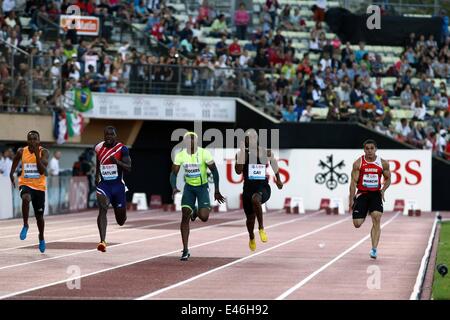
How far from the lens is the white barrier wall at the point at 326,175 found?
43.4 meters

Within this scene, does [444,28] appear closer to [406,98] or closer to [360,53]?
[360,53]

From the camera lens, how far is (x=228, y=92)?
44.1m

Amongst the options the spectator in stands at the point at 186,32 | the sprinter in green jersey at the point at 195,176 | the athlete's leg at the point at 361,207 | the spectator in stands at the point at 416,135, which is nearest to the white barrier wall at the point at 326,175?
the spectator in stands at the point at 416,135

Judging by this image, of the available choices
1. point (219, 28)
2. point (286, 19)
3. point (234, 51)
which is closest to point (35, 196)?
point (234, 51)

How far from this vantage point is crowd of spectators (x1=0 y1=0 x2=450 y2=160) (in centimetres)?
4069

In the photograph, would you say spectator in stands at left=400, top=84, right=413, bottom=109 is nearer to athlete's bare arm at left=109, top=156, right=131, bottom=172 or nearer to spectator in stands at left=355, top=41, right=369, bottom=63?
spectator in stands at left=355, top=41, right=369, bottom=63

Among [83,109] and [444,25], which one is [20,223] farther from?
[444,25]

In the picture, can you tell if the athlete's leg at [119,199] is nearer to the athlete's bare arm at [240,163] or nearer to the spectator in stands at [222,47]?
the athlete's bare arm at [240,163]

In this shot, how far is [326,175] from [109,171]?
76.5 ft

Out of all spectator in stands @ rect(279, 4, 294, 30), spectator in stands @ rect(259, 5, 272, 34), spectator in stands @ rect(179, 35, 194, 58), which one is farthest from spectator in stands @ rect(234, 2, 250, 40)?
spectator in stands @ rect(179, 35, 194, 58)

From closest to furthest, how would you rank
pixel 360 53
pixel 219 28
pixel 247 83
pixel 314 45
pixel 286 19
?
pixel 247 83, pixel 219 28, pixel 360 53, pixel 314 45, pixel 286 19

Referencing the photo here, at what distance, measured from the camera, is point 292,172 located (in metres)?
43.8

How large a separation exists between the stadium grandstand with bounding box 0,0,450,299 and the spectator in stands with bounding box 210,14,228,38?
0.05 m
